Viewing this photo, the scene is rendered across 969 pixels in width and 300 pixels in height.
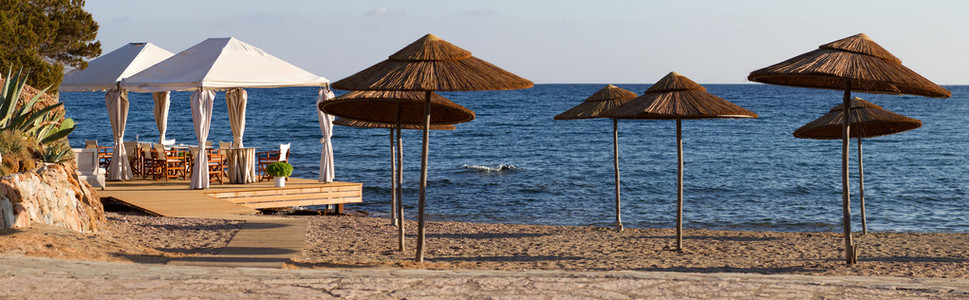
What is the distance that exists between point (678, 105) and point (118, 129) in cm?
1050

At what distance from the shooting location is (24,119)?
998 centimetres

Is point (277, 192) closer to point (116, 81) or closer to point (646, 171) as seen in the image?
point (116, 81)

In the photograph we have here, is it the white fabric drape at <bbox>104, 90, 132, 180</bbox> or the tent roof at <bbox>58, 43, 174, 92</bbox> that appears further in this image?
the white fabric drape at <bbox>104, 90, 132, 180</bbox>

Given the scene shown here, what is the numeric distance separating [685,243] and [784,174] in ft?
62.1

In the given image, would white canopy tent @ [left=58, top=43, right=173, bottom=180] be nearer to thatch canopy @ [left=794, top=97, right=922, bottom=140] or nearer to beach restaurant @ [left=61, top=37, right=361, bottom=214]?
beach restaurant @ [left=61, top=37, right=361, bottom=214]

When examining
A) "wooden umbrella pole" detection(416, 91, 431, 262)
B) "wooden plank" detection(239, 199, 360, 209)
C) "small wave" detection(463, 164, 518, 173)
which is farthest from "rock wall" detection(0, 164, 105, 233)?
"small wave" detection(463, 164, 518, 173)

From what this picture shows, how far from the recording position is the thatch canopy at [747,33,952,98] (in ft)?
26.8

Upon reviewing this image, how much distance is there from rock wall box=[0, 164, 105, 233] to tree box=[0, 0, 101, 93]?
665cm

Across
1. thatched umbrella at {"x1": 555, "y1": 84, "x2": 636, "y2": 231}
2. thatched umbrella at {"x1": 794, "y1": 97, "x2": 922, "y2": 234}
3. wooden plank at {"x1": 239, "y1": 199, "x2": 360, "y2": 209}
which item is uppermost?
thatched umbrella at {"x1": 555, "y1": 84, "x2": 636, "y2": 231}

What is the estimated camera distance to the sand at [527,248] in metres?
8.19

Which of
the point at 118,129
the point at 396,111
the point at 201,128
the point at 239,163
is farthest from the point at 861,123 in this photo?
the point at 118,129

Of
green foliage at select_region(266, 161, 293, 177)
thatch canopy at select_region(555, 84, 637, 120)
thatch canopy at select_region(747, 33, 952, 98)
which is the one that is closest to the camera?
thatch canopy at select_region(747, 33, 952, 98)

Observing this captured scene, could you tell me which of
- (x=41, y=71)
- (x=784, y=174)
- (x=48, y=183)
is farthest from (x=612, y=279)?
(x=784, y=174)

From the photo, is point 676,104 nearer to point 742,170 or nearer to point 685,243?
point 685,243
